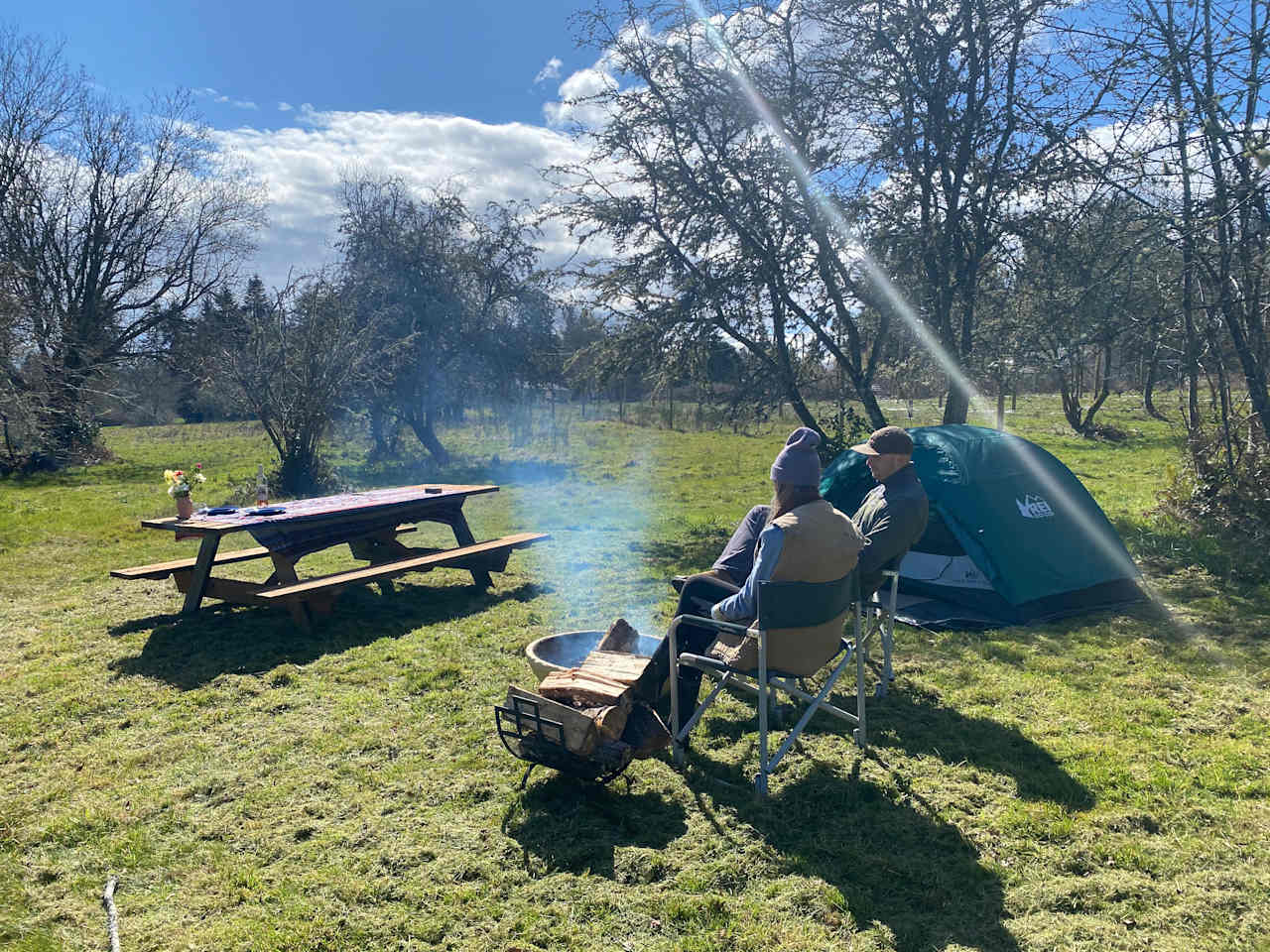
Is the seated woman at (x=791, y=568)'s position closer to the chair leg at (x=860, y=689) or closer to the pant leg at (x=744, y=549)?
the chair leg at (x=860, y=689)

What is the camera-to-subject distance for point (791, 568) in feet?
11.5

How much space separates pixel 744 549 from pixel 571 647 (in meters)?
1.16

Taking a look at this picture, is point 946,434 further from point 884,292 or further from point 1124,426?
point 1124,426

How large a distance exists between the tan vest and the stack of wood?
50 centimetres

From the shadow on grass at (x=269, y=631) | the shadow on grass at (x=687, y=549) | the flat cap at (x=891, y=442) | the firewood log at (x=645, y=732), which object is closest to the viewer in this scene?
the firewood log at (x=645, y=732)

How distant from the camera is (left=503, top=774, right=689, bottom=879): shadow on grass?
3.11 metres

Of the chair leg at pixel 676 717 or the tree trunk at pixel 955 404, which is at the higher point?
the tree trunk at pixel 955 404

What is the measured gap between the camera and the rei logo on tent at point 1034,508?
6215mm

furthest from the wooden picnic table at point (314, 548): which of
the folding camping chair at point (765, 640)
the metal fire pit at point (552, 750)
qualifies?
the folding camping chair at point (765, 640)

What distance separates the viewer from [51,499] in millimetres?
13391

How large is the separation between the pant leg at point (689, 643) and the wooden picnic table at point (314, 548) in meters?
3.08

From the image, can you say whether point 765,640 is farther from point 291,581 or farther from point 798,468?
point 291,581

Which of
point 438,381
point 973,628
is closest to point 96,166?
point 438,381

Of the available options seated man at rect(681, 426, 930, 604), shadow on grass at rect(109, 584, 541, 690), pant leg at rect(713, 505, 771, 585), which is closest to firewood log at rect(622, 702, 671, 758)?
seated man at rect(681, 426, 930, 604)
